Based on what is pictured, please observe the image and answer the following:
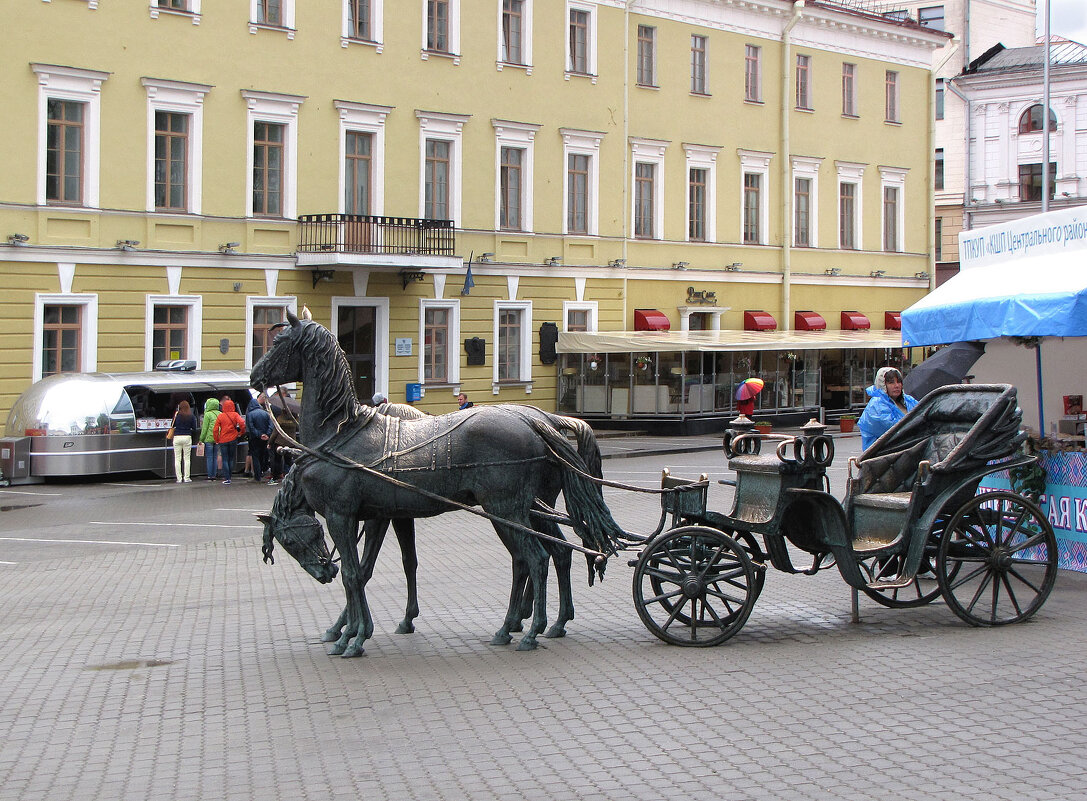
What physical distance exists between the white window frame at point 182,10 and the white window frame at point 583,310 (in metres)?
11.8

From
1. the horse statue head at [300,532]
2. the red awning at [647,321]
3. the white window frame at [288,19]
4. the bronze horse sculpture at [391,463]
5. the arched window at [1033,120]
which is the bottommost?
the horse statue head at [300,532]

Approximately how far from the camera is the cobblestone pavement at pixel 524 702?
6.35m

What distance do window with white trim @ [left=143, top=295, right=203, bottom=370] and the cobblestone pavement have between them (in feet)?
51.4

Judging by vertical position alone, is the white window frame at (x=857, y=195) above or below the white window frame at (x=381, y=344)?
above

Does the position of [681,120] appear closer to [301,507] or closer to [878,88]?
[878,88]

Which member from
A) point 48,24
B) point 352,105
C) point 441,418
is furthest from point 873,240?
point 441,418

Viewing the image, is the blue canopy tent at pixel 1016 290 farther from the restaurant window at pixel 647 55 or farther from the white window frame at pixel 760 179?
the white window frame at pixel 760 179

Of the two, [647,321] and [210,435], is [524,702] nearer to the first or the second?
[210,435]

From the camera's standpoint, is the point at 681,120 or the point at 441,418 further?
the point at 681,120

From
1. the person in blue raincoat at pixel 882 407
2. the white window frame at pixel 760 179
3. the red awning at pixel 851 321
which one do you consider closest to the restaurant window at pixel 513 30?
the white window frame at pixel 760 179

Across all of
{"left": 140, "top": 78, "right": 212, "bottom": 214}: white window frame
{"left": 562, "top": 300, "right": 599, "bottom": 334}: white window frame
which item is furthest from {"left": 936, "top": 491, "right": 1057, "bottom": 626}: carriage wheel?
{"left": 562, "top": 300, "right": 599, "bottom": 334}: white window frame

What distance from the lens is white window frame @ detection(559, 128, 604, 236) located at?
112 ft

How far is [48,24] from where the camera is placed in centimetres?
2528

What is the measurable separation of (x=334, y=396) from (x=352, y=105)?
72.5 ft
